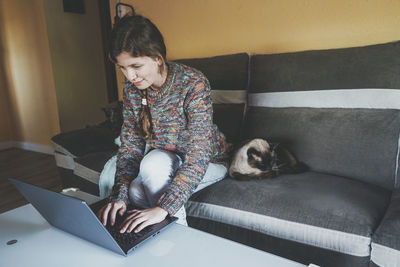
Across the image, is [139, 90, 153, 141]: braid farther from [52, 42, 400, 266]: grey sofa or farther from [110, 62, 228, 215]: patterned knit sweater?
[52, 42, 400, 266]: grey sofa

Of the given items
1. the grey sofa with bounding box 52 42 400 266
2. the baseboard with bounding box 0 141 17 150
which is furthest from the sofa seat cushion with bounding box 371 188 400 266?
the baseboard with bounding box 0 141 17 150

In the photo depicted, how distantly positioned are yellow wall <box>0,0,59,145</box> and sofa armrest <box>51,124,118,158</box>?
176 cm

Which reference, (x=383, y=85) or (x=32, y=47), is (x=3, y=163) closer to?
(x=32, y=47)

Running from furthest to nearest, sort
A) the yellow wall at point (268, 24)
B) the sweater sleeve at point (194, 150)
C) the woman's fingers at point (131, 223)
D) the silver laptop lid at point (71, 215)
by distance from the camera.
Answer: the yellow wall at point (268, 24) → the sweater sleeve at point (194, 150) → the woman's fingers at point (131, 223) → the silver laptop lid at point (71, 215)

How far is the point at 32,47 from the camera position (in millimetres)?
3537

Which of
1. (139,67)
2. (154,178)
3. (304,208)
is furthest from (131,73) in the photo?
(304,208)

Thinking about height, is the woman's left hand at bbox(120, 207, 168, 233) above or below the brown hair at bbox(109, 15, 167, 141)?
below

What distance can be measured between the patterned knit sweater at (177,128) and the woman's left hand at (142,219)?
4.3 inches

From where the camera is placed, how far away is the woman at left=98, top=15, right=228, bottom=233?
39.0 inches

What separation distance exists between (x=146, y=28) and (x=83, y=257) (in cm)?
74

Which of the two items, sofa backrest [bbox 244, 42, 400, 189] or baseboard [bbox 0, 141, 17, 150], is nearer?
sofa backrest [bbox 244, 42, 400, 189]

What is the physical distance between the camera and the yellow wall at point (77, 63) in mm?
3436

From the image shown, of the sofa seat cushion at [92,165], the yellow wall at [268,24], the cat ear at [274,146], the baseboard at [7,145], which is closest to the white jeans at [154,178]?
the cat ear at [274,146]

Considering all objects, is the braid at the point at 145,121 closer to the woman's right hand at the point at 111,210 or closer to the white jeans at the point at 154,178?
the white jeans at the point at 154,178
